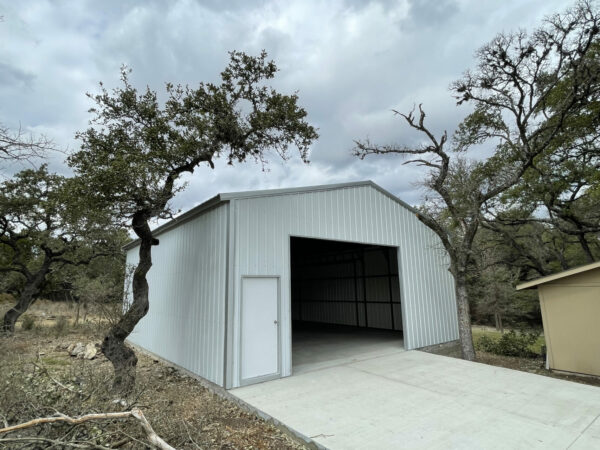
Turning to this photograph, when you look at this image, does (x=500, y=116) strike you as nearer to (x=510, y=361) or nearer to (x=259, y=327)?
(x=510, y=361)

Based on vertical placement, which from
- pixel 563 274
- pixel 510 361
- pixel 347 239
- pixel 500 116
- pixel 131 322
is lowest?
pixel 510 361

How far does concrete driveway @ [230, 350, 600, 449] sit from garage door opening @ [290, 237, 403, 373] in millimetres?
2347

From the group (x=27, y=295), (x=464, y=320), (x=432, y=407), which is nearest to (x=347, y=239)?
(x=432, y=407)

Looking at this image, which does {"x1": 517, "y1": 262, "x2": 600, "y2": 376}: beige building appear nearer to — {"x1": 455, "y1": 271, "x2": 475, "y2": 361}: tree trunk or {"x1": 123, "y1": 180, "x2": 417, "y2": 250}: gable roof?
{"x1": 455, "y1": 271, "x2": 475, "y2": 361}: tree trunk

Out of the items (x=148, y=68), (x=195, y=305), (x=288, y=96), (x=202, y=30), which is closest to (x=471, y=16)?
(x=288, y=96)

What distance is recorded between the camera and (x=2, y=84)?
15.1ft

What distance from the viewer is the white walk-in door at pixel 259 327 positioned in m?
5.59

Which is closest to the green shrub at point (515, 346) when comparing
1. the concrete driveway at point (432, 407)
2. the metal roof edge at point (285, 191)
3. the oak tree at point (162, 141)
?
the concrete driveway at point (432, 407)

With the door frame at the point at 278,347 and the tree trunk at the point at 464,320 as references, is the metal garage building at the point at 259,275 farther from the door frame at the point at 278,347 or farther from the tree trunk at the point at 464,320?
the tree trunk at the point at 464,320

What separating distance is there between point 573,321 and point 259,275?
6.94m

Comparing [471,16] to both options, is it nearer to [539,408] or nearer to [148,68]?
[148,68]

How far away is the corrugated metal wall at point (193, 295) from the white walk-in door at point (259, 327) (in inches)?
15.9

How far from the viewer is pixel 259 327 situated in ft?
19.0

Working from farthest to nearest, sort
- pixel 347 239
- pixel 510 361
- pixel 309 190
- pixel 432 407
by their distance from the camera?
pixel 510 361, pixel 347 239, pixel 309 190, pixel 432 407
